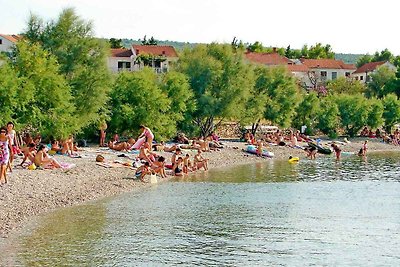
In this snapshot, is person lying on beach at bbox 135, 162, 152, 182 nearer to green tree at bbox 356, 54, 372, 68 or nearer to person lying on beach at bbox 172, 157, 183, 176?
person lying on beach at bbox 172, 157, 183, 176

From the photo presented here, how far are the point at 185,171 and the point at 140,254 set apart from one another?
19754 mm

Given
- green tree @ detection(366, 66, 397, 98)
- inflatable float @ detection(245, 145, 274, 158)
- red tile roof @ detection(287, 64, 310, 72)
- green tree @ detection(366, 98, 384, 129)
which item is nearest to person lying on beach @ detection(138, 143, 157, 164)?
inflatable float @ detection(245, 145, 274, 158)

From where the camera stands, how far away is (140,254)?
18.8 meters

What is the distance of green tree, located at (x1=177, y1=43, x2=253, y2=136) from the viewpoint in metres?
57.2

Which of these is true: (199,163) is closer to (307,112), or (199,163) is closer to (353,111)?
(307,112)

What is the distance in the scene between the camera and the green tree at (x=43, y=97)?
37469 millimetres

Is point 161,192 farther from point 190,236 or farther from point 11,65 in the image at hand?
point 11,65

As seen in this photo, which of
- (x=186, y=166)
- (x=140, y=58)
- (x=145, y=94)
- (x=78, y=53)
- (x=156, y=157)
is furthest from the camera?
(x=140, y=58)

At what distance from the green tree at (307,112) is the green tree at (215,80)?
12.5 meters

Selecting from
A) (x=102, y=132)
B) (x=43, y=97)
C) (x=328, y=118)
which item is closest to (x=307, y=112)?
(x=328, y=118)

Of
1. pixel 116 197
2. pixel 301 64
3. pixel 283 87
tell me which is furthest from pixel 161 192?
pixel 301 64

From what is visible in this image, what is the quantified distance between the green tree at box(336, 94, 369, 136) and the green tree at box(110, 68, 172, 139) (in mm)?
28607

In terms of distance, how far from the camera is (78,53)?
43625mm

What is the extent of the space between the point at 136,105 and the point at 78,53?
673cm
